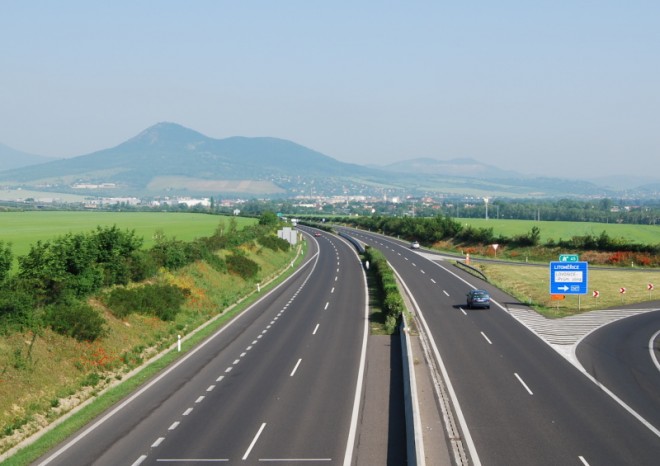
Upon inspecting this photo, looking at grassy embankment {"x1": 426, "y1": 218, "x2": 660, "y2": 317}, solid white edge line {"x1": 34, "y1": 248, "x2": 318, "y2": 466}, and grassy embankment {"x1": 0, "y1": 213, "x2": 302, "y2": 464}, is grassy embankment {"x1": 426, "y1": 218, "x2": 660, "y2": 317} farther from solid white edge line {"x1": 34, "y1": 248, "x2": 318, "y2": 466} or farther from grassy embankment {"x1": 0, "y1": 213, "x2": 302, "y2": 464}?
grassy embankment {"x1": 0, "y1": 213, "x2": 302, "y2": 464}

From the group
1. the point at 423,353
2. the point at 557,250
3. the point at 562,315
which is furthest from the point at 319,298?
the point at 557,250

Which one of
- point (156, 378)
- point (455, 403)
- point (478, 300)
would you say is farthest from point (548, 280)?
point (156, 378)

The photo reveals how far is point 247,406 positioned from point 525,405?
8.99 m

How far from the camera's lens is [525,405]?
2252 cm

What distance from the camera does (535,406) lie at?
22375 mm

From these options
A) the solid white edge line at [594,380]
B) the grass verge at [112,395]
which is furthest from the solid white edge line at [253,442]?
the solid white edge line at [594,380]

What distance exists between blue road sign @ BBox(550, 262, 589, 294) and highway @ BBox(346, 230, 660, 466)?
20.0ft

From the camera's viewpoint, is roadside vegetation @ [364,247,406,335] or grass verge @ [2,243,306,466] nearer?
grass verge @ [2,243,306,466]

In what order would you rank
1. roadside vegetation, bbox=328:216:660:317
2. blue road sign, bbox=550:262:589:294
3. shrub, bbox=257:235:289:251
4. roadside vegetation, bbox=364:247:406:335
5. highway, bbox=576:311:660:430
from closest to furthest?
1. highway, bbox=576:311:660:430
2. roadside vegetation, bbox=364:247:406:335
3. blue road sign, bbox=550:262:589:294
4. roadside vegetation, bbox=328:216:660:317
5. shrub, bbox=257:235:289:251

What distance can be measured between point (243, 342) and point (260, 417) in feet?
42.6

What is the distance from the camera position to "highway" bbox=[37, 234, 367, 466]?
18359mm

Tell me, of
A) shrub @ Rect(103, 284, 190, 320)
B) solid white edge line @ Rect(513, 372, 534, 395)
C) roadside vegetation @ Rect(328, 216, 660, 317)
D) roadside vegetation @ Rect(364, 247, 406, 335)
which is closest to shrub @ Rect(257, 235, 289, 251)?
roadside vegetation @ Rect(328, 216, 660, 317)

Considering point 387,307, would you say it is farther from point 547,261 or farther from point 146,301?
point 547,261

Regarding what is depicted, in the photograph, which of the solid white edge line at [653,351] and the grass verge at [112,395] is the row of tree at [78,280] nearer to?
the grass verge at [112,395]
